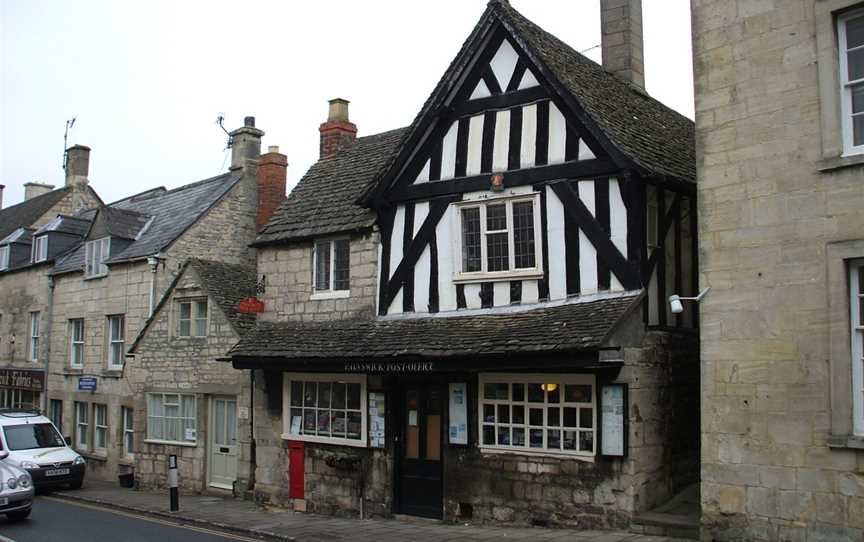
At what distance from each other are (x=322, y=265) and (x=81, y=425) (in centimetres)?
1248

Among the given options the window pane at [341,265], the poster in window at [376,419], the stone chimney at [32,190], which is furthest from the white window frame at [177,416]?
the stone chimney at [32,190]

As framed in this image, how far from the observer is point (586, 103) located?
1288 centimetres

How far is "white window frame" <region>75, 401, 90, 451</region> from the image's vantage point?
79.5 feet

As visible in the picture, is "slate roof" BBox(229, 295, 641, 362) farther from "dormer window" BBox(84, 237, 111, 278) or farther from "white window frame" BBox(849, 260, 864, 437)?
"dormer window" BBox(84, 237, 111, 278)

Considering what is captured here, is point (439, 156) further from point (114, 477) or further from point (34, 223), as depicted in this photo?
point (34, 223)

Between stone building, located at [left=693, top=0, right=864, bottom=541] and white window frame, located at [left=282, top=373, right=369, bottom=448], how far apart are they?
6.46m

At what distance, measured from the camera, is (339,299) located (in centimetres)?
1602

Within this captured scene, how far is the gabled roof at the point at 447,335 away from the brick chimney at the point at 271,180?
6.35 metres

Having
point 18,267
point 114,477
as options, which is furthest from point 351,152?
point 18,267

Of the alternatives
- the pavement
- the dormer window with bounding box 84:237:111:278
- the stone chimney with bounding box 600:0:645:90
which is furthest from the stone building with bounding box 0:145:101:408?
the stone chimney with bounding box 600:0:645:90

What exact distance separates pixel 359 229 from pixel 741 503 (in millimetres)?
8412

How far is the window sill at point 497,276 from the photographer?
13.3 m

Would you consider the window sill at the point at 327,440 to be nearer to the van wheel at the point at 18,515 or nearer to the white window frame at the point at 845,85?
the van wheel at the point at 18,515

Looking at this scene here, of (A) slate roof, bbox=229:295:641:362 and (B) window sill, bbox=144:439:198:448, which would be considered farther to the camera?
(B) window sill, bbox=144:439:198:448
